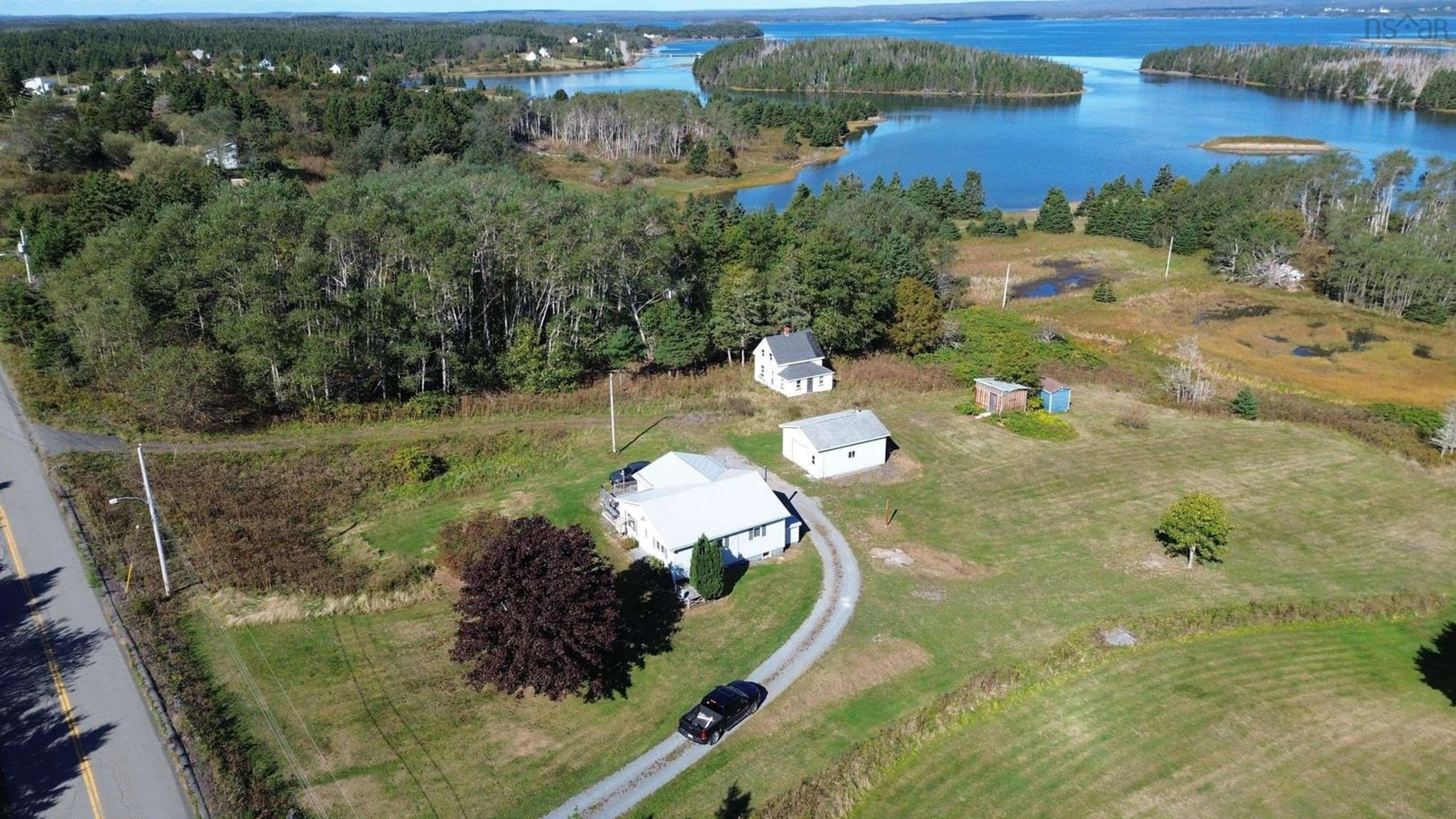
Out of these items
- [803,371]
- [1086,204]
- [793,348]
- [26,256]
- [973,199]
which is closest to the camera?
[803,371]

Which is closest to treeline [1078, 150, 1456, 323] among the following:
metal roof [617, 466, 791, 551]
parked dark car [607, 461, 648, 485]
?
metal roof [617, 466, 791, 551]

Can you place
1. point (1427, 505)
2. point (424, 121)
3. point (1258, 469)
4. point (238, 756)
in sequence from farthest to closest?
point (424, 121) < point (1258, 469) < point (1427, 505) < point (238, 756)

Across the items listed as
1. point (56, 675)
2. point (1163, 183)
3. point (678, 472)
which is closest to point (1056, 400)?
point (678, 472)

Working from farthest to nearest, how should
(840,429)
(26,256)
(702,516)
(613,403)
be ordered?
(26,256) < (613,403) < (840,429) < (702,516)

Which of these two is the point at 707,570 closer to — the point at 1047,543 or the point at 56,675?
the point at 1047,543

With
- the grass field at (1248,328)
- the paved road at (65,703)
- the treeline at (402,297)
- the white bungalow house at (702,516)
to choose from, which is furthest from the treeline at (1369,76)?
the paved road at (65,703)

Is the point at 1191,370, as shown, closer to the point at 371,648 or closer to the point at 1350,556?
the point at 1350,556

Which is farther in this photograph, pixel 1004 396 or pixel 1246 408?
pixel 1246 408

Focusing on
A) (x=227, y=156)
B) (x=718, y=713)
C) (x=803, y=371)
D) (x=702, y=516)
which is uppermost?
(x=227, y=156)

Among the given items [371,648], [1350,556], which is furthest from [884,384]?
[371,648]
